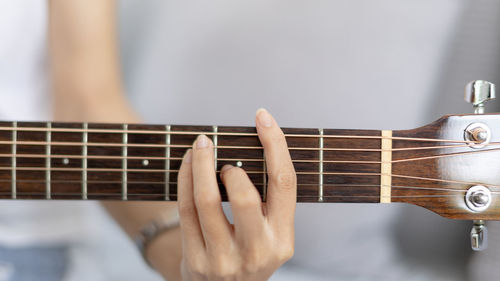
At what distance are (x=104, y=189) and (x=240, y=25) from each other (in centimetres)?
69

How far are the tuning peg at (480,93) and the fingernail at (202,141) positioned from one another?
0.31m

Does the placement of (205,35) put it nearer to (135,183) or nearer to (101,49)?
(101,49)

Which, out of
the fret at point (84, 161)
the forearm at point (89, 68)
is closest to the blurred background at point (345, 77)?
the forearm at point (89, 68)

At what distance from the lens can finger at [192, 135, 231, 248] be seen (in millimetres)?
522

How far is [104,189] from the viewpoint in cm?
56

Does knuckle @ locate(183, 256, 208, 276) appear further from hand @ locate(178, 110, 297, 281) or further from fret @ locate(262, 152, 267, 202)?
fret @ locate(262, 152, 267, 202)

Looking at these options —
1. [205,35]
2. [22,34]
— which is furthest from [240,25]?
[22,34]

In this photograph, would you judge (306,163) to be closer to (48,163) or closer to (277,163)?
(277,163)

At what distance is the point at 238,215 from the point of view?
53cm

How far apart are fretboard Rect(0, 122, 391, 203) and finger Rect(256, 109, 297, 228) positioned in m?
0.02

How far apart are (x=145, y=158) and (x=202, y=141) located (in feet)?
0.25

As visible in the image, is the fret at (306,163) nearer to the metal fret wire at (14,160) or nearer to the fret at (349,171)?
the fret at (349,171)

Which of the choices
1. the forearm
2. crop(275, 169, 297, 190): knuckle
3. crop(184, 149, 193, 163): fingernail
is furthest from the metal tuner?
the forearm

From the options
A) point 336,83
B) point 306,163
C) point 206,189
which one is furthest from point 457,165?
point 336,83
